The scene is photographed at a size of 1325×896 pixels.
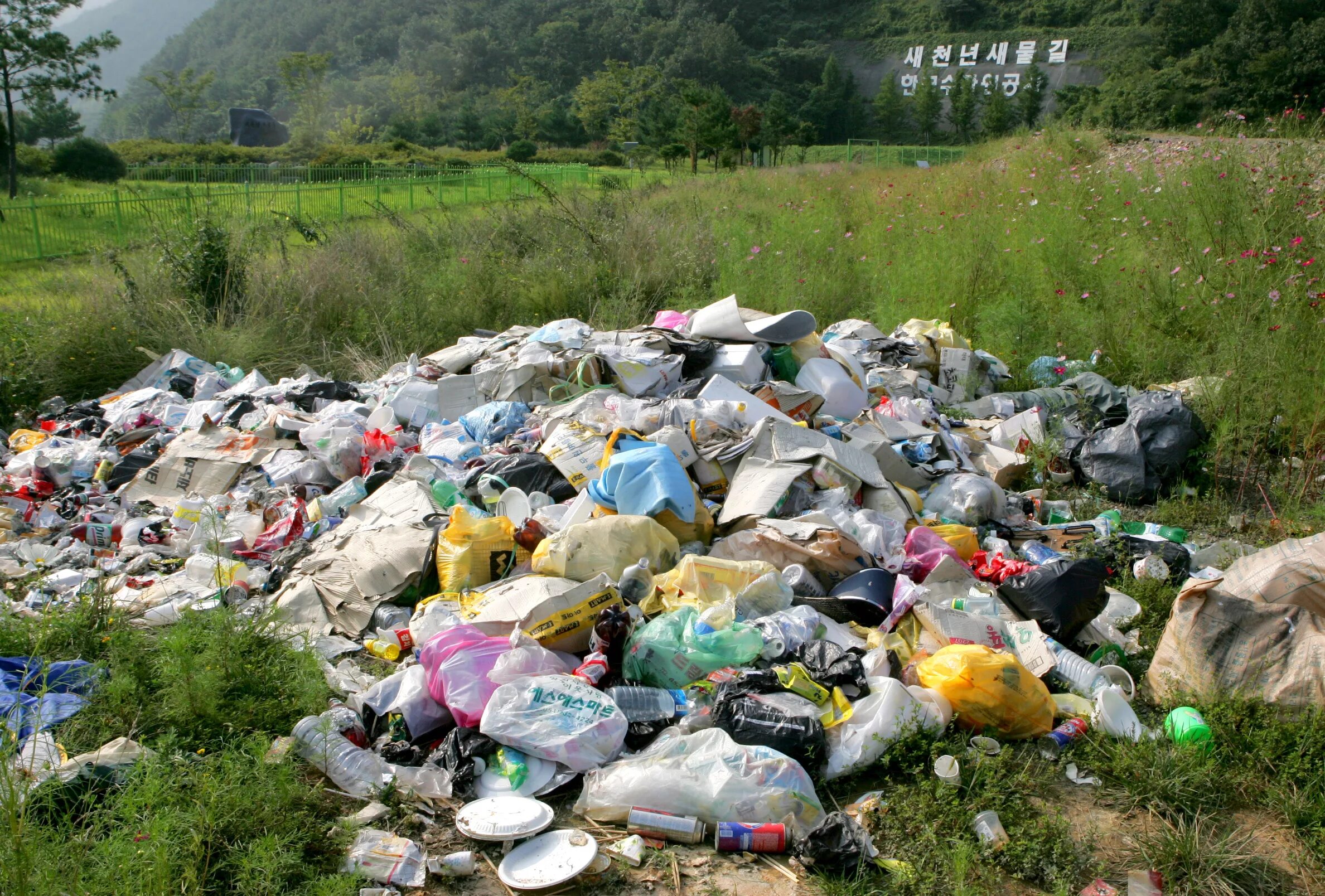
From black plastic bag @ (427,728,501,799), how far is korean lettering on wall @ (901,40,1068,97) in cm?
5840

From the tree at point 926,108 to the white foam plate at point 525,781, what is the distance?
Result: 5339 centimetres

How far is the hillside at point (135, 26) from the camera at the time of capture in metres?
154

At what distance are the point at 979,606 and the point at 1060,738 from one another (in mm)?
645

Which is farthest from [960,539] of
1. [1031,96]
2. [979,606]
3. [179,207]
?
[1031,96]

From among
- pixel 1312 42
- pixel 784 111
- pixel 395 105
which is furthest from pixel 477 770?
pixel 395 105

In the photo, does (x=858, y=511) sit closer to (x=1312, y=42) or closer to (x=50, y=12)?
(x=1312, y=42)

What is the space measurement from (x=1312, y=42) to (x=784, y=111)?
18.8 meters

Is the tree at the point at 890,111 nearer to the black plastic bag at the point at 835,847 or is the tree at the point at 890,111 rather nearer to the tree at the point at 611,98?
the tree at the point at 611,98

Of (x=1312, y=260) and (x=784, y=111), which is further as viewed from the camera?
(x=784, y=111)

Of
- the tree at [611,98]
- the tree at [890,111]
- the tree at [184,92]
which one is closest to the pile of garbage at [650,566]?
the tree at [611,98]

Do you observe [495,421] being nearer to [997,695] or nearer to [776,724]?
[776,724]

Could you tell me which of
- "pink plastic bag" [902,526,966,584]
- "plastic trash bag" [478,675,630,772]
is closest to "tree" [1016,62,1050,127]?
"pink plastic bag" [902,526,966,584]

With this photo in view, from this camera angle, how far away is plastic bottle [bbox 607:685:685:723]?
2773 mm

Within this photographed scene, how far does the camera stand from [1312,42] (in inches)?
816
